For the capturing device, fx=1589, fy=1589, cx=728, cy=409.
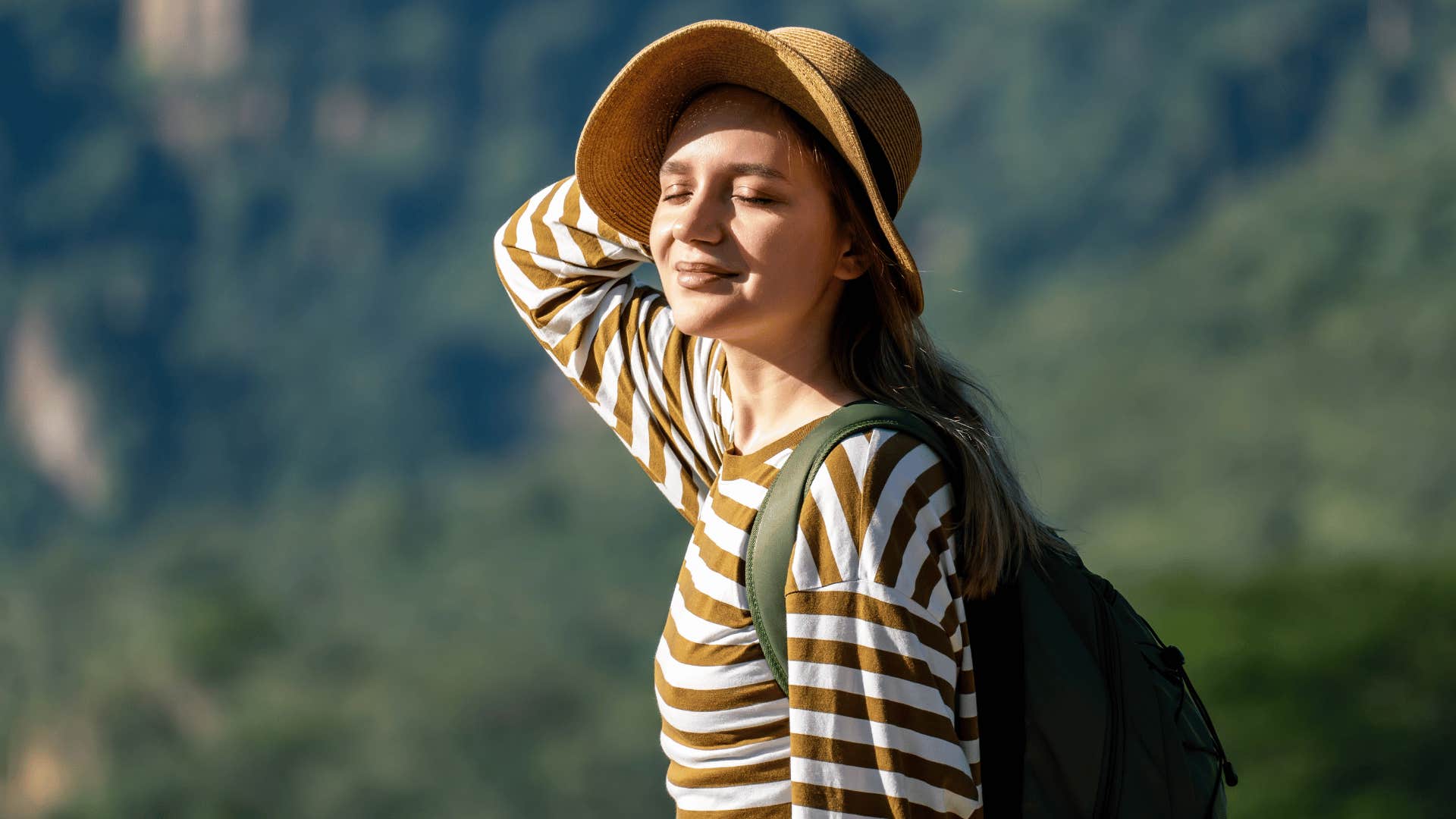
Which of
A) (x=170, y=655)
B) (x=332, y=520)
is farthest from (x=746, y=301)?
(x=332, y=520)

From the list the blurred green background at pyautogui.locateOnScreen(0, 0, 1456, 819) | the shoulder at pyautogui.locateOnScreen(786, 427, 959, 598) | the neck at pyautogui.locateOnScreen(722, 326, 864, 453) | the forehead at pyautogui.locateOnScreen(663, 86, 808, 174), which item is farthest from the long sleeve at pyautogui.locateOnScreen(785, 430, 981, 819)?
the blurred green background at pyautogui.locateOnScreen(0, 0, 1456, 819)

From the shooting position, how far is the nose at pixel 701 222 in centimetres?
124

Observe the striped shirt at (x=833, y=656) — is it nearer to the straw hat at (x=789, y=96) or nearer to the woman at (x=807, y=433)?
the woman at (x=807, y=433)

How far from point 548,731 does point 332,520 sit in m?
8.63

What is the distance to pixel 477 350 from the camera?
2747 centimetres

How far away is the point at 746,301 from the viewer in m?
1.24

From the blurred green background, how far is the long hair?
53.5ft

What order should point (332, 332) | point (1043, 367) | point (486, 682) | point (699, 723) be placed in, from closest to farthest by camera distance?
1. point (699, 723)
2. point (486, 682)
3. point (1043, 367)
4. point (332, 332)

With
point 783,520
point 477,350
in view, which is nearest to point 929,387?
point 783,520

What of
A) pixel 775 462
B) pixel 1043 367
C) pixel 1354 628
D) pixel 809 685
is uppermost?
pixel 1043 367

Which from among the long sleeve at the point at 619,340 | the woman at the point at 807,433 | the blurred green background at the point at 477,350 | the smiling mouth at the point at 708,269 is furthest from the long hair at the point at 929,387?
the blurred green background at the point at 477,350

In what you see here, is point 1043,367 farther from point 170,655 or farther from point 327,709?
point 170,655

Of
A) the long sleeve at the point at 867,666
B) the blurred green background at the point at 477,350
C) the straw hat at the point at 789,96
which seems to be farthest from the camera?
the blurred green background at the point at 477,350

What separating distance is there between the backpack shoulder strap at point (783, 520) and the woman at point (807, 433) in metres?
0.01
